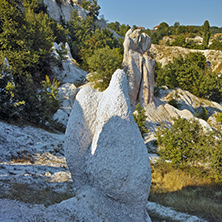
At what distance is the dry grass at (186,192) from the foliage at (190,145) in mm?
585

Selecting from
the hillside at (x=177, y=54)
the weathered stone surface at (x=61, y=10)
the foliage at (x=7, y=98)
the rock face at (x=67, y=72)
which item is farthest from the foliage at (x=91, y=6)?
the foliage at (x=7, y=98)

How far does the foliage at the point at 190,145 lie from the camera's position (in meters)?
8.28

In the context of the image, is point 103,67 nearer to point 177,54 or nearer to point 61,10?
point 61,10

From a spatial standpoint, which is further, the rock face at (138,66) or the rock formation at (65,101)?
the rock face at (138,66)

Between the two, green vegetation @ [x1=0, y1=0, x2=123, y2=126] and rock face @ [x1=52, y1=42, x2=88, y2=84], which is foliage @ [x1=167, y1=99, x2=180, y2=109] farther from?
rock face @ [x1=52, y1=42, x2=88, y2=84]

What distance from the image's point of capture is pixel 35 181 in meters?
5.08

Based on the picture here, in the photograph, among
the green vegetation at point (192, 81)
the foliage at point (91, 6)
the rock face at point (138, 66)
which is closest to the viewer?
the rock face at point (138, 66)

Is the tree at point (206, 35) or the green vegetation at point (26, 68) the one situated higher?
the tree at point (206, 35)

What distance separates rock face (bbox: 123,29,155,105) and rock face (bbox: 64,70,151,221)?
1262cm

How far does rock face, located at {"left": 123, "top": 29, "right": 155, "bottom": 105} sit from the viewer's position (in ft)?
52.6

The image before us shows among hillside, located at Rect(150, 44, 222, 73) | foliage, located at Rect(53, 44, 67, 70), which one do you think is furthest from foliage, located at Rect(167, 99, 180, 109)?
hillside, located at Rect(150, 44, 222, 73)

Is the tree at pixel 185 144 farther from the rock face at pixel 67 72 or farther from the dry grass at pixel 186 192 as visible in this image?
the rock face at pixel 67 72

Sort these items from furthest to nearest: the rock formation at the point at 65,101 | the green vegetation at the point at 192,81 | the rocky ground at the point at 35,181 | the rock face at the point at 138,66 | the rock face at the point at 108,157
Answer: the green vegetation at the point at 192,81
the rock face at the point at 138,66
the rock formation at the point at 65,101
the rock face at the point at 108,157
the rocky ground at the point at 35,181

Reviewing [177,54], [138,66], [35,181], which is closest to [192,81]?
[138,66]
